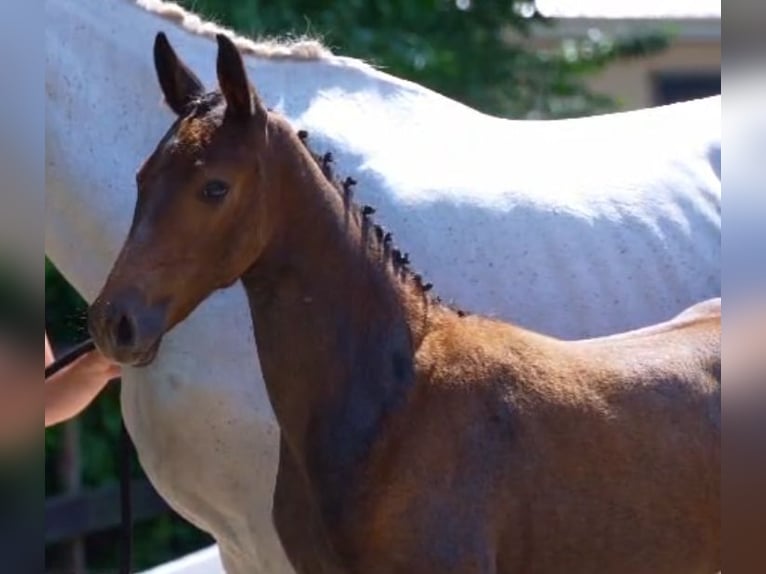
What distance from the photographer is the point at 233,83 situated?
2322 mm

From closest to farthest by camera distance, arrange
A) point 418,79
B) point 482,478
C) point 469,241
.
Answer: point 482,478, point 469,241, point 418,79

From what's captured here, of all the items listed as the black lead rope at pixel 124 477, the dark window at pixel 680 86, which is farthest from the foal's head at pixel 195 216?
the dark window at pixel 680 86

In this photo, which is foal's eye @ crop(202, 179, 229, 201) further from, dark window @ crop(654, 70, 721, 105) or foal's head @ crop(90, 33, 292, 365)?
dark window @ crop(654, 70, 721, 105)

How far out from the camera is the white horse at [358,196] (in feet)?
10.3

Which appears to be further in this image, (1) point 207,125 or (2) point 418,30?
(2) point 418,30

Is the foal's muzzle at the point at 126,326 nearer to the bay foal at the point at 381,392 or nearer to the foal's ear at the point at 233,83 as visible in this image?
the bay foal at the point at 381,392

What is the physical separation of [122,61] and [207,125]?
1.07 metres

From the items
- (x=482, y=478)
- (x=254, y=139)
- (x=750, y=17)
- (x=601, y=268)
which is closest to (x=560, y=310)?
(x=601, y=268)

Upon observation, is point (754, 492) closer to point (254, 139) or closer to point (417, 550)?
point (417, 550)

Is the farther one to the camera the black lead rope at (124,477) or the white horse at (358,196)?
the black lead rope at (124,477)

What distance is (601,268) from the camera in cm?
342

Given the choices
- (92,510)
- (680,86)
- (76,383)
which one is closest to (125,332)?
(76,383)

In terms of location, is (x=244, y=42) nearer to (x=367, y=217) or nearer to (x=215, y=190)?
(x=367, y=217)

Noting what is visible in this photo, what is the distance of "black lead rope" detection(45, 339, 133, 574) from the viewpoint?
3.31m
